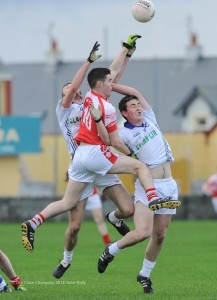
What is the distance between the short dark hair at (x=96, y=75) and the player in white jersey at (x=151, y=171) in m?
0.41

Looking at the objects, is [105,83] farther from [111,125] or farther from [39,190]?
[39,190]

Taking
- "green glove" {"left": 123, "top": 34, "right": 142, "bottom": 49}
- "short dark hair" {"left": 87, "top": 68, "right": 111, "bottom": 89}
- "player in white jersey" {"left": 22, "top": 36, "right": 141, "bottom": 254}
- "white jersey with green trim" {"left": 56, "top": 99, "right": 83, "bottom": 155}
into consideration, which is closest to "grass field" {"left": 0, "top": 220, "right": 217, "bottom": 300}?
"player in white jersey" {"left": 22, "top": 36, "right": 141, "bottom": 254}

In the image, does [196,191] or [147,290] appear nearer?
[147,290]

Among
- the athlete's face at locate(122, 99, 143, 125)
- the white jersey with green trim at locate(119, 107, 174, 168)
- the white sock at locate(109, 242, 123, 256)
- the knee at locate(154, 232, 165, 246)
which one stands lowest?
the white sock at locate(109, 242, 123, 256)

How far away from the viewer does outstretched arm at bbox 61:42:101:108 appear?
16500mm

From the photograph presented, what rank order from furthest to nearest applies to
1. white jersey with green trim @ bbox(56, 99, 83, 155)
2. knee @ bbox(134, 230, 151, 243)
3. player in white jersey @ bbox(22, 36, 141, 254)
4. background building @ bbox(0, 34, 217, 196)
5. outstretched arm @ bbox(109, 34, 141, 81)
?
background building @ bbox(0, 34, 217, 196) < white jersey with green trim @ bbox(56, 99, 83, 155) < outstretched arm @ bbox(109, 34, 141, 81) < player in white jersey @ bbox(22, 36, 141, 254) < knee @ bbox(134, 230, 151, 243)

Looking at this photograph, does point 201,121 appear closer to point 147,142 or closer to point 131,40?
point 131,40

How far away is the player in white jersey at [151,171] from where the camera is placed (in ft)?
53.4

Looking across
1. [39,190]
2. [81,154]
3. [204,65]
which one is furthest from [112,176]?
[204,65]

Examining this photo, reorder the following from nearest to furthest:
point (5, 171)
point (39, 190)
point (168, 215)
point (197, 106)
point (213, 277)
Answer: point (168, 215) → point (213, 277) → point (5, 171) → point (39, 190) → point (197, 106)

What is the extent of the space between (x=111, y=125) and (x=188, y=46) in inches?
2536

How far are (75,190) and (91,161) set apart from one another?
57cm

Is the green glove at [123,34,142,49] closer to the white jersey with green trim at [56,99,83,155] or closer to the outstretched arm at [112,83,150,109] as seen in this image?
the outstretched arm at [112,83,150,109]

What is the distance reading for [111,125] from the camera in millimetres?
16328
